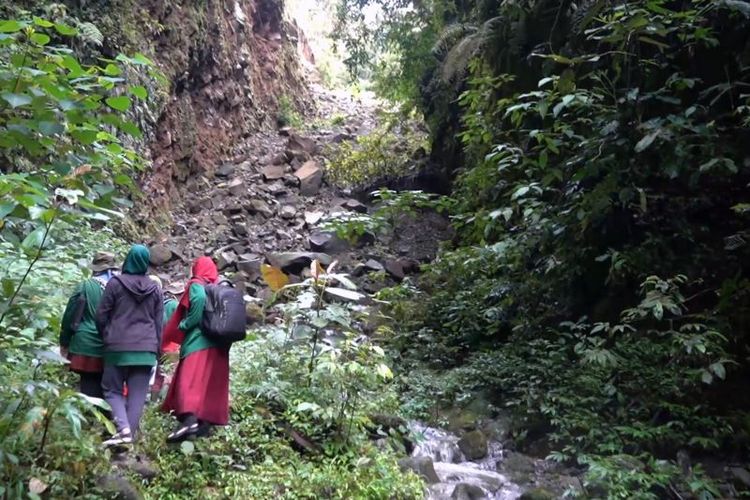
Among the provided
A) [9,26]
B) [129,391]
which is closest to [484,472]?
[129,391]

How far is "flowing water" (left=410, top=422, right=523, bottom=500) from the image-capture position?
216 inches

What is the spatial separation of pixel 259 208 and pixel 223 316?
11.1 meters

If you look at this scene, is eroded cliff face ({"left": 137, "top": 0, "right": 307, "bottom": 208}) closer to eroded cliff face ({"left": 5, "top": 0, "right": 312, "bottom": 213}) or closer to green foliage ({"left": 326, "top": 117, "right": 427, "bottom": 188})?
eroded cliff face ({"left": 5, "top": 0, "right": 312, "bottom": 213})

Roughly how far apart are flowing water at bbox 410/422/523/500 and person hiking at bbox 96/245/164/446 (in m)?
2.44

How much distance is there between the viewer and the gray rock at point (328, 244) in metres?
13.9

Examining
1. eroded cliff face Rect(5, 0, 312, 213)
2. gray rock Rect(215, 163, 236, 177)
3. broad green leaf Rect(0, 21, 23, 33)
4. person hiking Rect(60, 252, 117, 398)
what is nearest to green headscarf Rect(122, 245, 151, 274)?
person hiking Rect(60, 252, 117, 398)

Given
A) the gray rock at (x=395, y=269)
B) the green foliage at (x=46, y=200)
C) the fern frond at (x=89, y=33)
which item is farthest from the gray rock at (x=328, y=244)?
the green foliage at (x=46, y=200)

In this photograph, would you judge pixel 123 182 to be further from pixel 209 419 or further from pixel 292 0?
pixel 292 0

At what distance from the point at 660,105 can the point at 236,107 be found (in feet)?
46.7

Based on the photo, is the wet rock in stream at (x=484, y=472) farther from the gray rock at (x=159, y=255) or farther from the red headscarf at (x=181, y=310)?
the gray rock at (x=159, y=255)

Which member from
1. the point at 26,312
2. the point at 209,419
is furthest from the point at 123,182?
the point at 209,419

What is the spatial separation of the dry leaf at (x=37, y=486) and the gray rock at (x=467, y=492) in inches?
129

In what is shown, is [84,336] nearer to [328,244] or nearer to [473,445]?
[473,445]

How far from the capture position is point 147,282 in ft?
14.5
